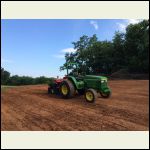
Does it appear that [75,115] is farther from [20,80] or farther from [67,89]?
[20,80]

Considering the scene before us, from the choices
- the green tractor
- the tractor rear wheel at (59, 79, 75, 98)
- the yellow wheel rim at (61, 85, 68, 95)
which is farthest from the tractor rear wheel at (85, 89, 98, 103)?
the yellow wheel rim at (61, 85, 68, 95)

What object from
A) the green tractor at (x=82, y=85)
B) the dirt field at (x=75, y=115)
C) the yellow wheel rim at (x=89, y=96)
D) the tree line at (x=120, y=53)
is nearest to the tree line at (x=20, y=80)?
the tree line at (x=120, y=53)

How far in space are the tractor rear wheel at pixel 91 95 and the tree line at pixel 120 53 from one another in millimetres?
17200

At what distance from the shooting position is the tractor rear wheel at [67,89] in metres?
12.1

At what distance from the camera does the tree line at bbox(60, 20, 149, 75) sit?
28.6m

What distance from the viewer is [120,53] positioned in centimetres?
3319

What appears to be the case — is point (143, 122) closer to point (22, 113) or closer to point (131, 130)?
point (131, 130)

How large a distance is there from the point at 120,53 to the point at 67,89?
869 inches

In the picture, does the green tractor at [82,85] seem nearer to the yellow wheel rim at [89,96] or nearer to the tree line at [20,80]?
the yellow wheel rim at [89,96]

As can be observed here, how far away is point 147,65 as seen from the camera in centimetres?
2734

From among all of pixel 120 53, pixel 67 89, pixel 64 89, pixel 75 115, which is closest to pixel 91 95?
pixel 67 89

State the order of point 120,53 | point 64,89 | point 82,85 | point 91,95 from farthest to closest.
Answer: point 120,53, point 64,89, point 82,85, point 91,95

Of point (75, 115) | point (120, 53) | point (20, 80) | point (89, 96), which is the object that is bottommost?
point (75, 115)

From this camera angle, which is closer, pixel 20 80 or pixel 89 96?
pixel 89 96
